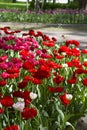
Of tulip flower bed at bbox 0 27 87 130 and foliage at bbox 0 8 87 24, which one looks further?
foliage at bbox 0 8 87 24

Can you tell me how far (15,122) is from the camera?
3.48 metres

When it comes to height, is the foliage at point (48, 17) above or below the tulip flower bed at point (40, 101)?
below

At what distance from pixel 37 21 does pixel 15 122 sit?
1631 cm

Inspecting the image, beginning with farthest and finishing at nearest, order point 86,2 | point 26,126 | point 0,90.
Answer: point 86,2 < point 0,90 < point 26,126

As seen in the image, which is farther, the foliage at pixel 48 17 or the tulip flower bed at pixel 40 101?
the foliage at pixel 48 17

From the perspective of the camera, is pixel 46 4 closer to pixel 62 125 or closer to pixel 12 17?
pixel 12 17

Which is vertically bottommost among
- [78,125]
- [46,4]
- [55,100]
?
[46,4]

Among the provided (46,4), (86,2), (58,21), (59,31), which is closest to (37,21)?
(58,21)

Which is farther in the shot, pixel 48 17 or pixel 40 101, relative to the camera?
pixel 48 17

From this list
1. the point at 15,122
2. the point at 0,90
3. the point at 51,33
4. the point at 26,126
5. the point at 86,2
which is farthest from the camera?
the point at 86,2

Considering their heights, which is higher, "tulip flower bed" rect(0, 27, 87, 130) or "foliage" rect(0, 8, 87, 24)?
"tulip flower bed" rect(0, 27, 87, 130)

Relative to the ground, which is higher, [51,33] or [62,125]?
[62,125]

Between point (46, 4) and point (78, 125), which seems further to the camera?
point (46, 4)

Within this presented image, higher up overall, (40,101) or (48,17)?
(40,101)
